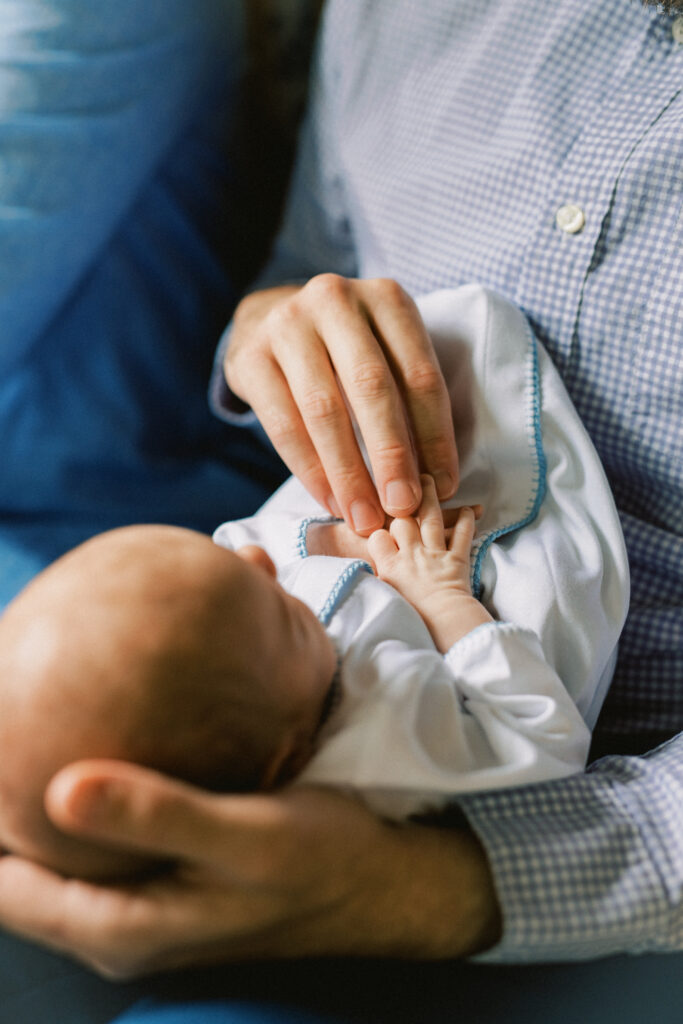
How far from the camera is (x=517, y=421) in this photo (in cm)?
78

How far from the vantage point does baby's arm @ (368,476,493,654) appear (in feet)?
2.18

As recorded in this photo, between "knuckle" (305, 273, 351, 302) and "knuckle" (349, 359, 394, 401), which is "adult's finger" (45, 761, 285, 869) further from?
"knuckle" (305, 273, 351, 302)

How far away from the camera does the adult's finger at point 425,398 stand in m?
0.75

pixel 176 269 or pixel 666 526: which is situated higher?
pixel 176 269

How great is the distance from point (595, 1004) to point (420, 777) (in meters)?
0.22

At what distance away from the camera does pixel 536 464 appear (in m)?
0.77

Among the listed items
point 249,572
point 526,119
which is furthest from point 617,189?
point 249,572

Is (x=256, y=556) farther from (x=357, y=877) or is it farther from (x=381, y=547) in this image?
(x=357, y=877)

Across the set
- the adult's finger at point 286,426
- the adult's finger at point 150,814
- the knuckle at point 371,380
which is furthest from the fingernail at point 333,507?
the adult's finger at point 150,814

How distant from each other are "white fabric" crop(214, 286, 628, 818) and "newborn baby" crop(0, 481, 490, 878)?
0.05 m

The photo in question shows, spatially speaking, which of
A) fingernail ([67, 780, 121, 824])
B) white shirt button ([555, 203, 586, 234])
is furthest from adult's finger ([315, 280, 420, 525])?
fingernail ([67, 780, 121, 824])

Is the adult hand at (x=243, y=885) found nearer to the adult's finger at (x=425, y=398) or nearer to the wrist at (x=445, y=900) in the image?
the wrist at (x=445, y=900)

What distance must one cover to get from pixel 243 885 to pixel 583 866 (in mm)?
241

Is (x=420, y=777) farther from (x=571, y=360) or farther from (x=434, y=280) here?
(x=434, y=280)
